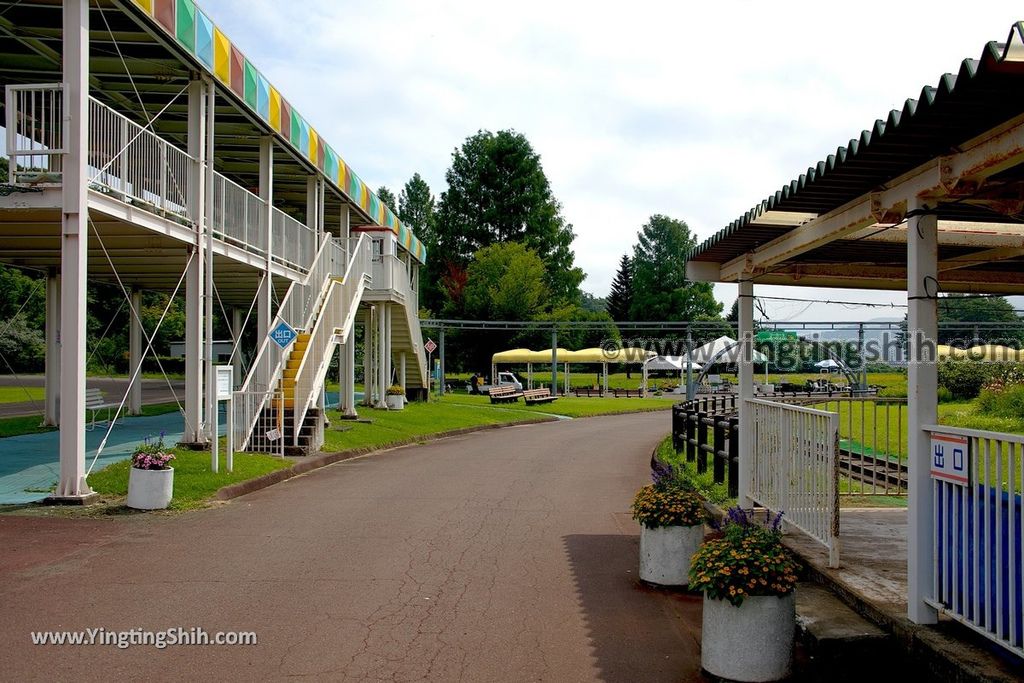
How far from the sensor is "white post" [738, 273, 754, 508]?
388 inches

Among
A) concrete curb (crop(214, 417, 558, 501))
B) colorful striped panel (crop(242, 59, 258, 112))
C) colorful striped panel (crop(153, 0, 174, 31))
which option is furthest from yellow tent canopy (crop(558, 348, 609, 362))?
colorful striped panel (crop(153, 0, 174, 31))

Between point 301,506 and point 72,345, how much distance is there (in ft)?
11.7

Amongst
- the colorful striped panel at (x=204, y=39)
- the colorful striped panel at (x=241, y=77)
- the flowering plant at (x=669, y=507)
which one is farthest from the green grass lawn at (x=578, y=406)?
the flowering plant at (x=669, y=507)

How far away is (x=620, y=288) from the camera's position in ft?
318

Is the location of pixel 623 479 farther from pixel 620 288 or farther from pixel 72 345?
pixel 620 288

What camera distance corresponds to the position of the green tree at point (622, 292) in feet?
313

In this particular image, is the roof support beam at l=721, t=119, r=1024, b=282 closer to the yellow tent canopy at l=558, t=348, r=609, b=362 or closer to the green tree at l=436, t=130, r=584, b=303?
the yellow tent canopy at l=558, t=348, r=609, b=362

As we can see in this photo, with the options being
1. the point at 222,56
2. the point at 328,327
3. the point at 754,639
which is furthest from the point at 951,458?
the point at 328,327

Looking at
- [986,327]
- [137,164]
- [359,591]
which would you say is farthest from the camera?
[986,327]

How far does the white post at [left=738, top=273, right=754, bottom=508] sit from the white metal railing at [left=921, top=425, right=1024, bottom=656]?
4116 mm

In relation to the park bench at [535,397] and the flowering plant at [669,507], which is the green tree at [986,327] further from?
the flowering plant at [669,507]

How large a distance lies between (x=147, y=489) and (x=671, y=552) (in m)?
6.95

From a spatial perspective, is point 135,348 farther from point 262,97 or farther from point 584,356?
point 584,356

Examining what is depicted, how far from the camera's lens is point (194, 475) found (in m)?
13.0
